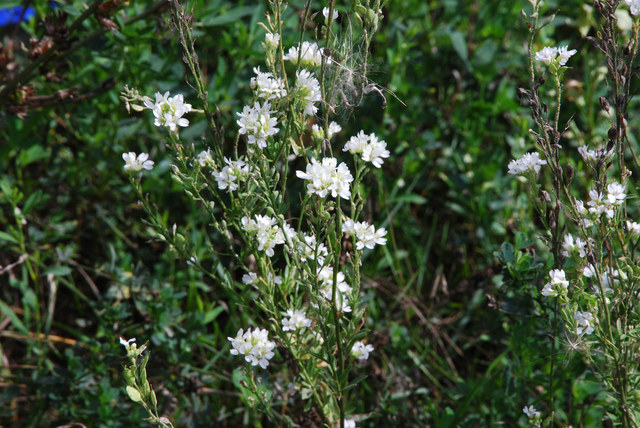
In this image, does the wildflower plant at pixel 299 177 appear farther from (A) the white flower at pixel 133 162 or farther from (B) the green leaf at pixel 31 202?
(B) the green leaf at pixel 31 202

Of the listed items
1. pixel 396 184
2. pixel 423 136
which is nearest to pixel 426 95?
pixel 423 136

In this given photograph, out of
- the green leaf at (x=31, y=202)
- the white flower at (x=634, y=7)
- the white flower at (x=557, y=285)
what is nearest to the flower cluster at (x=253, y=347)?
the white flower at (x=557, y=285)

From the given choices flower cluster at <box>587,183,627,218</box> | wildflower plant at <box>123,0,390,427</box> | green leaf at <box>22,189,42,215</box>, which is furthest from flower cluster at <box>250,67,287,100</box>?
green leaf at <box>22,189,42,215</box>

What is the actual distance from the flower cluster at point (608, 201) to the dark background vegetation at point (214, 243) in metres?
0.42

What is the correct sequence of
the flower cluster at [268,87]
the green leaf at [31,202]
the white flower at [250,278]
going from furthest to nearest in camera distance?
1. the green leaf at [31,202]
2. the white flower at [250,278]
3. the flower cluster at [268,87]

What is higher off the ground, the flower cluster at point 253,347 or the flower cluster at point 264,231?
the flower cluster at point 264,231

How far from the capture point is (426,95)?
3254mm

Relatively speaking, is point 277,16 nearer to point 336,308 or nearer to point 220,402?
point 336,308

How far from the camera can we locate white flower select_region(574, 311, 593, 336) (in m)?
1.51

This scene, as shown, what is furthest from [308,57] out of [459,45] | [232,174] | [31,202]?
[459,45]

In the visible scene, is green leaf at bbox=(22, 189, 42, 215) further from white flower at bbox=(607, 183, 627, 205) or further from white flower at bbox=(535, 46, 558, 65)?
white flower at bbox=(607, 183, 627, 205)

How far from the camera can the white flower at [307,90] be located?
4.83 feet

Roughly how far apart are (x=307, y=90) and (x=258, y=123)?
141mm

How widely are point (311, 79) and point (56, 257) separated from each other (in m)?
1.55
